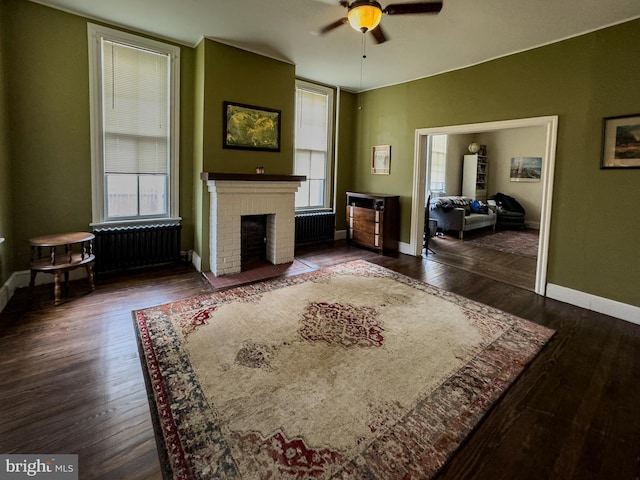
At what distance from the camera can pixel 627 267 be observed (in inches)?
129

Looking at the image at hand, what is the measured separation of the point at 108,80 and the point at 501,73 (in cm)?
488

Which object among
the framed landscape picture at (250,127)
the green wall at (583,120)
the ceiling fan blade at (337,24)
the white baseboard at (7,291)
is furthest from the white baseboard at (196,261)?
the green wall at (583,120)

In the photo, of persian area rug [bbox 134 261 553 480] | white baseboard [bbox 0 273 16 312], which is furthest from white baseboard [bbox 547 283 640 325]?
white baseboard [bbox 0 273 16 312]

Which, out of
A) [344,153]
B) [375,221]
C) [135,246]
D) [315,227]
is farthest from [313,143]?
[135,246]

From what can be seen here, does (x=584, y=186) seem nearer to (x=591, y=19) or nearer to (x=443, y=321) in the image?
(x=591, y=19)

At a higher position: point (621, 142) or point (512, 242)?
point (621, 142)

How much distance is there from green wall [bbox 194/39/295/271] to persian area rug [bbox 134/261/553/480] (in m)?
1.71

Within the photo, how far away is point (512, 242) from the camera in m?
6.87

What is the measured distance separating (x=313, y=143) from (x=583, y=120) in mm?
3918

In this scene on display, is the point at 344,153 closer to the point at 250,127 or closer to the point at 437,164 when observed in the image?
the point at 250,127

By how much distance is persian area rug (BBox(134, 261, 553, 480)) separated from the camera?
159cm

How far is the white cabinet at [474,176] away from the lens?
366 inches

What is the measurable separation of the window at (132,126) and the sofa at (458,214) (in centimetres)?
551

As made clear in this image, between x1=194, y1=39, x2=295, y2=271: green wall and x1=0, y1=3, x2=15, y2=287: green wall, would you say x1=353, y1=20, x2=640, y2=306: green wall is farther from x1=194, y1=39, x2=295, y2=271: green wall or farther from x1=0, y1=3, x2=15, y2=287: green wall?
x1=0, y1=3, x2=15, y2=287: green wall
